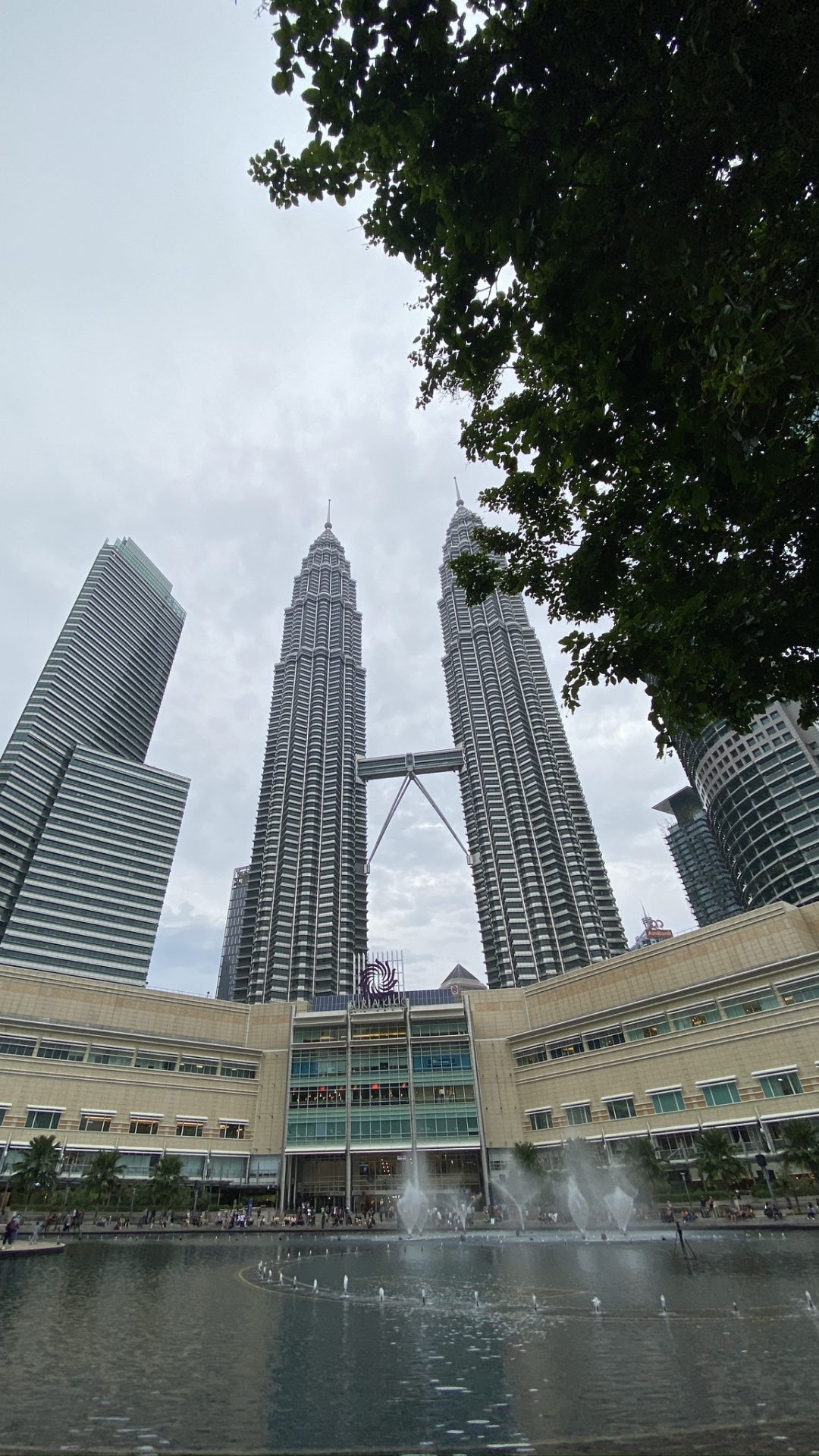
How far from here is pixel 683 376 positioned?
6.45 m

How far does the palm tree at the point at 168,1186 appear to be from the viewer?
4975 cm

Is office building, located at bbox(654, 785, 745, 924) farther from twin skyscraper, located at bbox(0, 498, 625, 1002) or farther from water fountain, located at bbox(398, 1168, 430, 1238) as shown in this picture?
water fountain, located at bbox(398, 1168, 430, 1238)

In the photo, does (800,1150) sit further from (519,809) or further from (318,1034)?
(519,809)

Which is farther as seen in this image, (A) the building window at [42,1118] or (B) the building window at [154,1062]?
(B) the building window at [154,1062]

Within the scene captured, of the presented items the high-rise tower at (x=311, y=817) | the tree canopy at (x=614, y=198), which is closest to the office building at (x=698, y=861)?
the high-rise tower at (x=311, y=817)

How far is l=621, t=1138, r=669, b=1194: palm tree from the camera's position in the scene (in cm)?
4650

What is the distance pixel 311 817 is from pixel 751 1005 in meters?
98.6

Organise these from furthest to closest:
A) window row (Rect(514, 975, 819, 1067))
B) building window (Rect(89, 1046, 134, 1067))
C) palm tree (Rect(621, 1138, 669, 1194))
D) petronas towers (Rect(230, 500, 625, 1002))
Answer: petronas towers (Rect(230, 500, 625, 1002))
building window (Rect(89, 1046, 134, 1067))
window row (Rect(514, 975, 819, 1067))
palm tree (Rect(621, 1138, 669, 1194))

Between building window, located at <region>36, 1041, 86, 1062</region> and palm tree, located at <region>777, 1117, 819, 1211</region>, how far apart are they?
58.2 metres

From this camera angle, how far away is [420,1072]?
6938 centimetres

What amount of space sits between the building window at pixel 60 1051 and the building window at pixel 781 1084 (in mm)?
58441

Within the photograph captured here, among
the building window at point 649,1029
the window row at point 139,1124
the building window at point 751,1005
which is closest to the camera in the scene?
the building window at point 751,1005

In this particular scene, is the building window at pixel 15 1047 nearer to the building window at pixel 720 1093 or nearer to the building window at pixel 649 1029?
the building window at pixel 649 1029

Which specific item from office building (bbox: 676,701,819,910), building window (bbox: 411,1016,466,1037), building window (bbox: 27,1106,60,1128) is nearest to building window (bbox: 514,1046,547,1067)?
building window (bbox: 411,1016,466,1037)
